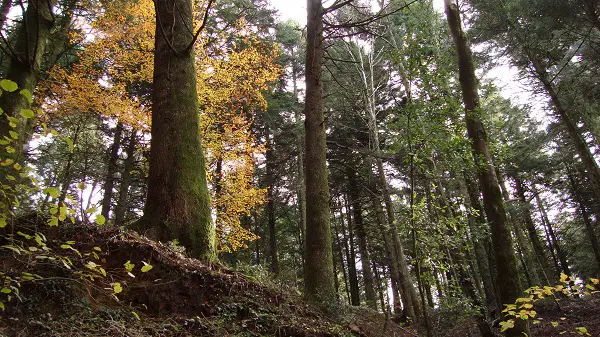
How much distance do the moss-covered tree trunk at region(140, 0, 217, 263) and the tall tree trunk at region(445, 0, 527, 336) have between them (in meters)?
4.40

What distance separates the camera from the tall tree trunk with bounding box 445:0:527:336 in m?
5.07

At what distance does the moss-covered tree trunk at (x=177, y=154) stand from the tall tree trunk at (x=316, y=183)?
5.72 ft

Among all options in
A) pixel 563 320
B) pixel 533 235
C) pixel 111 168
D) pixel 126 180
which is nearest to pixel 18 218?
pixel 126 180

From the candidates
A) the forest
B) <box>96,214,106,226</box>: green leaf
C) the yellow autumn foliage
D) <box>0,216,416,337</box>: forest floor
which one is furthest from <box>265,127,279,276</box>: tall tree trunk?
<box>96,214,106,226</box>: green leaf

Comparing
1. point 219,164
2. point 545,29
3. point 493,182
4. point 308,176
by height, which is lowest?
point 493,182

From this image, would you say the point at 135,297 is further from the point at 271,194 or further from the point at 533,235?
the point at 533,235

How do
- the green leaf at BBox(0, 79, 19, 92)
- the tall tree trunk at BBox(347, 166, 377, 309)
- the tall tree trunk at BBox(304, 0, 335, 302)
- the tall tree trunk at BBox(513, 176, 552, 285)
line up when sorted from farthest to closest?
the tall tree trunk at BBox(513, 176, 552, 285), the tall tree trunk at BBox(347, 166, 377, 309), the tall tree trunk at BBox(304, 0, 335, 302), the green leaf at BBox(0, 79, 19, 92)

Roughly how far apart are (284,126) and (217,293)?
47.0 ft

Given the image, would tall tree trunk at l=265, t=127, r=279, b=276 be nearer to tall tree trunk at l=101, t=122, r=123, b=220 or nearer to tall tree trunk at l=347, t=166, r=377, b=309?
tall tree trunk at l=347, t=166, r=377, b=309

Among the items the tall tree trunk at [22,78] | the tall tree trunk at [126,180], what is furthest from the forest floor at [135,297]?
the tall tree trunk at [126,180]

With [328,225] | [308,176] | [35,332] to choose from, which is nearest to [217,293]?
[35,332]

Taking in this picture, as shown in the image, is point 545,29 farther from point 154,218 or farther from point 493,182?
point 154,218

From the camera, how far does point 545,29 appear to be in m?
11.7

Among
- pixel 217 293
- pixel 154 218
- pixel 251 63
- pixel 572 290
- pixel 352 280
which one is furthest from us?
pixel 352 280
